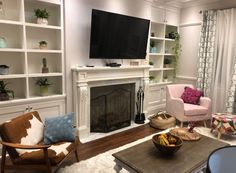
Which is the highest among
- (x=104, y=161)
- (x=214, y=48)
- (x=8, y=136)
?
(x=214, y=48)

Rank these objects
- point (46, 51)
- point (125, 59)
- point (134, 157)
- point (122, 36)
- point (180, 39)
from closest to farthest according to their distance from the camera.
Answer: point (134, 157), point (46, 51), point (122, 36), point (125, 59), point (180, 39)

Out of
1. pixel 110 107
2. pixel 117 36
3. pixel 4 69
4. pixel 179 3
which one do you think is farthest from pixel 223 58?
pixel 4 69

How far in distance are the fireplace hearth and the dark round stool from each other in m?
2.91

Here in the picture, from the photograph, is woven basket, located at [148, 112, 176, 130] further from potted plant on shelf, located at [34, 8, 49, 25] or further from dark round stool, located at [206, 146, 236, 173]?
dark round stool, located at [206, 146, 236, 173]

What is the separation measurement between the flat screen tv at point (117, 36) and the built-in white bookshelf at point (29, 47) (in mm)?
591

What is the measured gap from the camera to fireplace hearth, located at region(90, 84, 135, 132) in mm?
3738

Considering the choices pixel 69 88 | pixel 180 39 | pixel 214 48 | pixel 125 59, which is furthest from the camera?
pixel 180 39

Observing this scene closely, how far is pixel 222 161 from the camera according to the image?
866mm

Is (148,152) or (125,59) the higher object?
(125,59)

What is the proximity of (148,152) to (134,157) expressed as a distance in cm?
19

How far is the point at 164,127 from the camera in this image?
3.94 metres

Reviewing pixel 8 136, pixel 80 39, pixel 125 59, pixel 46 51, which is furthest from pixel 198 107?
pixel 8 136

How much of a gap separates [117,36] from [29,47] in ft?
5.11

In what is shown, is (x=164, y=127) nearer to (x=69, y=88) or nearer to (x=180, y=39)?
(x=69, y=88)
